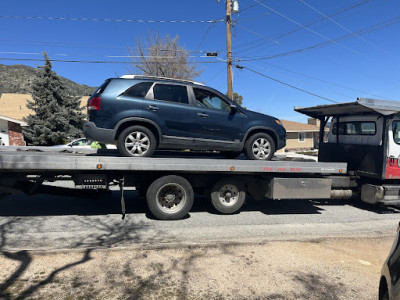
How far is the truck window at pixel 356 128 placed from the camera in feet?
22.8

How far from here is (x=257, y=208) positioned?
23.1 feet

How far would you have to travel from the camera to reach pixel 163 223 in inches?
221

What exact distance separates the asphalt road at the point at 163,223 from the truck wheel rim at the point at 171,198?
30 cm

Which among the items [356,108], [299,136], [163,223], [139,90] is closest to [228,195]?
[163,223]

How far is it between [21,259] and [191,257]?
214 cm

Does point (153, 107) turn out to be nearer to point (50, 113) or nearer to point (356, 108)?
point (356, 108)

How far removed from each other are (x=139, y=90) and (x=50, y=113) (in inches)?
787

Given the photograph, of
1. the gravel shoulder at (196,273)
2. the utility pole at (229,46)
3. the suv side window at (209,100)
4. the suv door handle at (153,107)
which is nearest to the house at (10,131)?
the utility pole at (229,46)

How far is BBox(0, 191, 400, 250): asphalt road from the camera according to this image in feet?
15.5

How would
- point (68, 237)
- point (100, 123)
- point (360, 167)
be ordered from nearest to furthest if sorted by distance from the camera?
point (68, 237) → point (100, 123) → point (360, 167)

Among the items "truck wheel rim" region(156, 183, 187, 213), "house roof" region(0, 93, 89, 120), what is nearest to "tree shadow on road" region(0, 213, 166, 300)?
"truck wheel rim" region(156, 183, 187, 213)

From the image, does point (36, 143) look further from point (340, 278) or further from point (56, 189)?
point (340, 278)

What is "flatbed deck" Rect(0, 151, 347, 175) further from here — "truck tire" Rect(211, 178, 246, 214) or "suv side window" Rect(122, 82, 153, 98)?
"suv side window" Rect(122, 82, 153, 98)

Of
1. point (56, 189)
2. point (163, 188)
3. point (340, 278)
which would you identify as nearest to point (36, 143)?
point (56, 189)
